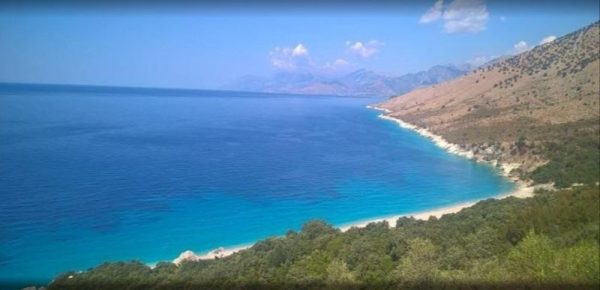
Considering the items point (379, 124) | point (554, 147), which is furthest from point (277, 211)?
point (379, 124)

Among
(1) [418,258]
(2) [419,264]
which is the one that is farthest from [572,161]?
(2) [419,264]

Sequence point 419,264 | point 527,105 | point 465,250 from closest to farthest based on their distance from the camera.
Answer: point 419,264
point 465,250
point 527,105

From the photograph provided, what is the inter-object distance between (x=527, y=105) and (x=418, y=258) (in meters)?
39.3

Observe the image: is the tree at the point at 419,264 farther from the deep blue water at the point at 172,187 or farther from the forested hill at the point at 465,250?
the deep blue water at the point at 172,187

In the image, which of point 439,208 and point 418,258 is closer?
point 418,258

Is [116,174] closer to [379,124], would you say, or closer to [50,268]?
[50,268]

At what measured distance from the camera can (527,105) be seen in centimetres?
4456

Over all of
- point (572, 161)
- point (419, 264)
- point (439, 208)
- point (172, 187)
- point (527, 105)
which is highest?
point (527, 105)

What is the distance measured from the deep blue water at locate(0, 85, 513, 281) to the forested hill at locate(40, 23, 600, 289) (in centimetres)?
287

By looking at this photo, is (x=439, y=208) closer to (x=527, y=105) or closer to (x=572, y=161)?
(x=572, y=161)

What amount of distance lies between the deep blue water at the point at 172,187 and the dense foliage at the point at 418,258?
3.32 m

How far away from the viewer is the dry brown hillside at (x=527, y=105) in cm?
3469

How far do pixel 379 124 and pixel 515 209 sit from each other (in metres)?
52.8

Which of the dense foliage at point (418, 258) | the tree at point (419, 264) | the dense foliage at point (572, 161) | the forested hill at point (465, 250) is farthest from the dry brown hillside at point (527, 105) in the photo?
the tree at point (419, 264)
